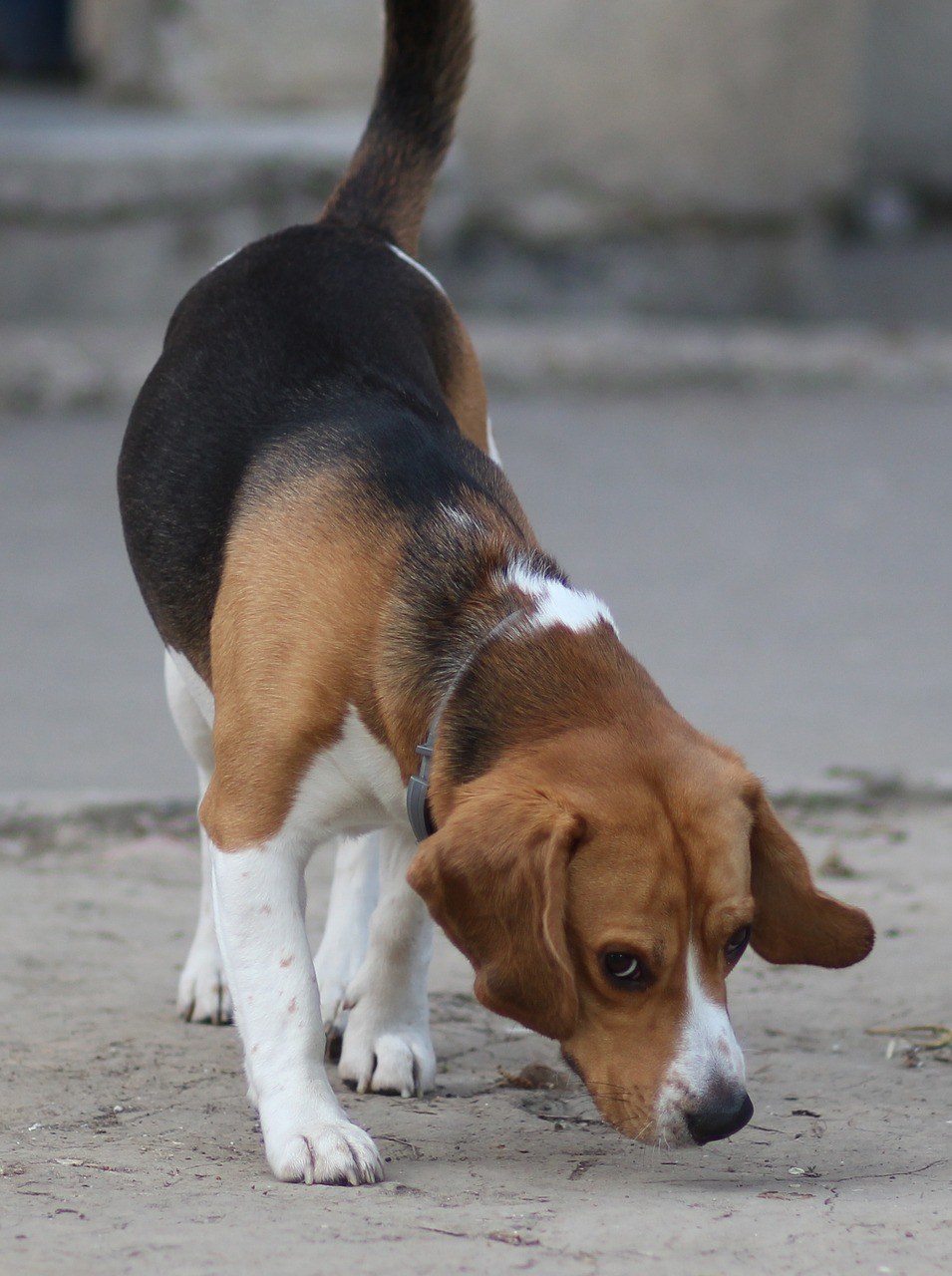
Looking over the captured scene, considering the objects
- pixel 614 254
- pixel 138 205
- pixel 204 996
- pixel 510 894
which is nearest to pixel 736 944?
pixel 510 894

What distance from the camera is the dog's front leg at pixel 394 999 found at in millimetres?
3736

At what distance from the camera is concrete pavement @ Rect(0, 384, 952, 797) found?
6.14 meters

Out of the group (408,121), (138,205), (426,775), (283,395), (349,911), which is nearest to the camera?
(426,775)

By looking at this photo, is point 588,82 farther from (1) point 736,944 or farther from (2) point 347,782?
(1) point 736,944

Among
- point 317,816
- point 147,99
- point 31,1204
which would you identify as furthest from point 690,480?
point 31,1204

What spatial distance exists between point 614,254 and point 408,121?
7.57m

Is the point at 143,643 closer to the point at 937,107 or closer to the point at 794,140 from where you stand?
the point at 794,140

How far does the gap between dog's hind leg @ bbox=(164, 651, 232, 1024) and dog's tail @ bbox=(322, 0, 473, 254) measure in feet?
4.09

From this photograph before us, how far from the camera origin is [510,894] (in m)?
2.83

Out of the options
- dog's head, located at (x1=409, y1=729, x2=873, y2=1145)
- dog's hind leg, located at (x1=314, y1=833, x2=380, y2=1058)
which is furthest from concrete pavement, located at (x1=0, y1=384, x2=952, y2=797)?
dog's head, located at (x1=409, y1=729, x2=873, y2=1145)

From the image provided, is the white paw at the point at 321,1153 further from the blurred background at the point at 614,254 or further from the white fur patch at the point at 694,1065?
the blurred background at the point at 614,254

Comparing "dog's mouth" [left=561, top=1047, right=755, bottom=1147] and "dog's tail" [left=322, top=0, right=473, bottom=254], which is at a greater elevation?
"dog's tail" [left=322, top=0, right=473, bottom=254]

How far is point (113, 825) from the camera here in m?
5.32

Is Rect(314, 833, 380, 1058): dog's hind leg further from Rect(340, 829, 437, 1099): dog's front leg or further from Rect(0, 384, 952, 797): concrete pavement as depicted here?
Rect(0, 384, 952, 797): concrete pavement
